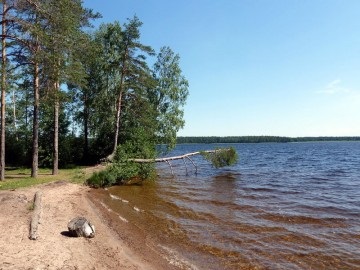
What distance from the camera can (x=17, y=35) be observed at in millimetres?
17219

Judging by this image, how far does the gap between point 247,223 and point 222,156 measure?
18.3 meters

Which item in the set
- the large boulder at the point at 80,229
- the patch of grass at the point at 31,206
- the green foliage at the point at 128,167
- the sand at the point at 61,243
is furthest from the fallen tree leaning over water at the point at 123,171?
the large boulder at the point at 80,229

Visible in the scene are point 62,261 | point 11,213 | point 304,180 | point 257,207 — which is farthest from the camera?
point 304,180

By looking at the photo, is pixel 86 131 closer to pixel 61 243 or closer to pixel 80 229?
pixel 80 229

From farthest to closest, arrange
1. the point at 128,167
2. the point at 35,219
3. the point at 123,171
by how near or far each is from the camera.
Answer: the point at 128,167
the point at 123,171
the point at 35,219

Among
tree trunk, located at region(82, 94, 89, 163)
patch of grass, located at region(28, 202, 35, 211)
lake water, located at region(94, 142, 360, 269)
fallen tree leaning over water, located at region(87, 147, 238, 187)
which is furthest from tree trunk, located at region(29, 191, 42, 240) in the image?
tree trunk, located at region(82, 94, 89, 163)

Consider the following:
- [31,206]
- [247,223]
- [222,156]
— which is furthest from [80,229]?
[222,156]

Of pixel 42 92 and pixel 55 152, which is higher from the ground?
pixel 42 92

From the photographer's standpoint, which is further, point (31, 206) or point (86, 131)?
point (86, 131)

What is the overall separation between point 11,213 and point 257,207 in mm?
11184

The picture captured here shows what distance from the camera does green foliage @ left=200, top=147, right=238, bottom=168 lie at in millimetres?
31000

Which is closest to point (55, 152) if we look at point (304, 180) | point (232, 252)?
point (232, 252)

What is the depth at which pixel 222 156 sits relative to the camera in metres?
31.2

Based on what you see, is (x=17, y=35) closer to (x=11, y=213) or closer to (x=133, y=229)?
(x=11, y=213)
